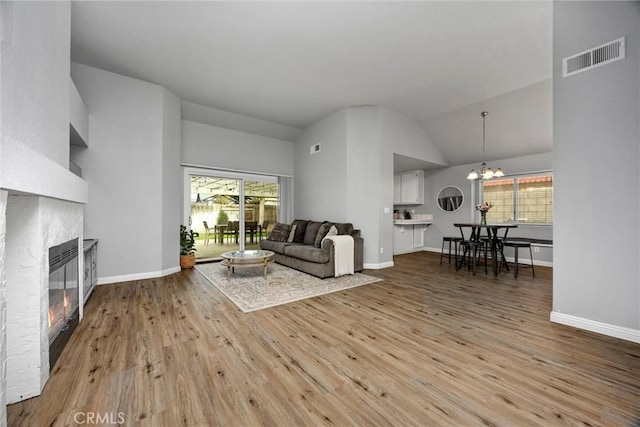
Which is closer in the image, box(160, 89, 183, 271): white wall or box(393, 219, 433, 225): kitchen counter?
box(160, 89, 183, 271): white wall

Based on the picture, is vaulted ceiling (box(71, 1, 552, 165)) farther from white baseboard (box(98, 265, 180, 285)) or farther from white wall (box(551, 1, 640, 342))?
white baseboard (box(98, 265, 180, 285))

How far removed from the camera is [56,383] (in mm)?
1670

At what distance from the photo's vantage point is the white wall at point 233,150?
5.64m

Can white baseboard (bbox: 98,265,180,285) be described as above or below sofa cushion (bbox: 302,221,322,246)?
below

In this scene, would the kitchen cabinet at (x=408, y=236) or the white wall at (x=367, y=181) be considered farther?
the kitchen cabinet at (x=408, y=236)

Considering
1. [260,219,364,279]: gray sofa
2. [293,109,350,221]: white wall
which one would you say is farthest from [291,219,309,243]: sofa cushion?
[293,109,350,221]: white wall

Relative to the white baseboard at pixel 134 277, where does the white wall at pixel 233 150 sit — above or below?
above

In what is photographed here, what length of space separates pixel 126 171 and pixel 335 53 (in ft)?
12.2

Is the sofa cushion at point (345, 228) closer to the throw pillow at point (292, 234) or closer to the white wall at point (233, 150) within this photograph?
the throw pillow at point (292, 234)

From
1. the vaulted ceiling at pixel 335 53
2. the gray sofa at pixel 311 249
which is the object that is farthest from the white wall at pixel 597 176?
the gray sofa at pixel 311 249

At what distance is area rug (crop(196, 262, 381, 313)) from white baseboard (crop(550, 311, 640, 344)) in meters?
2.26

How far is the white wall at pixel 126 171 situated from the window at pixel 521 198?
7.69m

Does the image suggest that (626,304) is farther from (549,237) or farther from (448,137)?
(448,137)

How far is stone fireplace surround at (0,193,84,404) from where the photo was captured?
1547mm
